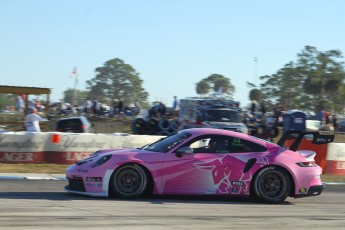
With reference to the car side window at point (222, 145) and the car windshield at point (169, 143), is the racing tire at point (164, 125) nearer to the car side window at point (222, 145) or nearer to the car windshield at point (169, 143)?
the car windshield at point (169, 143)

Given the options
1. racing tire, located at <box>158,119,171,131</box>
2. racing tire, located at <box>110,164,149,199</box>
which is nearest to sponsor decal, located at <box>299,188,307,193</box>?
racing tire, located at <box>110,164,149,199</box>

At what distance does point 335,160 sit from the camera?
16.5m

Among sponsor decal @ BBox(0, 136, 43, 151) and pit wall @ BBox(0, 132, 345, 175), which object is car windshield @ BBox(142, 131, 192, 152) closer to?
pit wall @ BBox(0, 132, 345, 175)

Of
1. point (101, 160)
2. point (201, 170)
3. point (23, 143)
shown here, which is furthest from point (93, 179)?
point (23, 143)

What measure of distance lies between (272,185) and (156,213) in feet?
8.42

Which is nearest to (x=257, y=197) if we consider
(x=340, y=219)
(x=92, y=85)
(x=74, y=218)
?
(x=340, y=219)

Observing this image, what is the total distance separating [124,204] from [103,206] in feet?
1.35

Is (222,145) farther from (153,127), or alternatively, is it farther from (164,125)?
(164,125)

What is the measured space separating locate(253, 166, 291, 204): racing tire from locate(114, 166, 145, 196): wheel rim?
1.84m

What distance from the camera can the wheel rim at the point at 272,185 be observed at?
9367 millimetres

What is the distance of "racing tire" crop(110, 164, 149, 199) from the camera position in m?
8.92

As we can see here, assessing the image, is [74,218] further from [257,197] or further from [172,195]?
[257,197]

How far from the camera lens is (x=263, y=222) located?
738cm

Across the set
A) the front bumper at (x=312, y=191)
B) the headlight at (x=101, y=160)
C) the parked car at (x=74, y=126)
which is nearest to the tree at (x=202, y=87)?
the parked car at (x=74, y=126)
